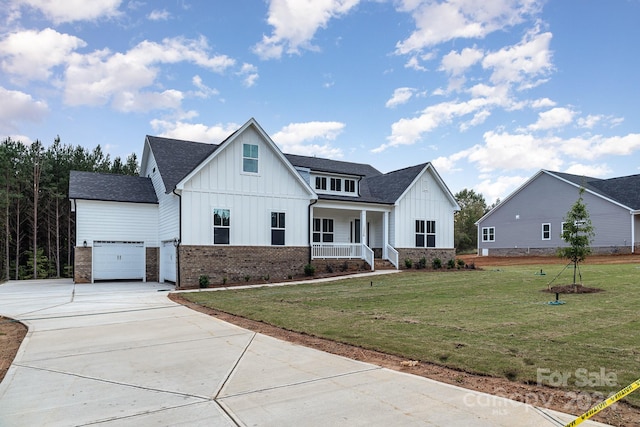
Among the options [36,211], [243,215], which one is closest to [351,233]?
[243,215]

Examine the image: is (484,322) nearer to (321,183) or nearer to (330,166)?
(321,183)

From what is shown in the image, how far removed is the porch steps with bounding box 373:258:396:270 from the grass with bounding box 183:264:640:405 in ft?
27.8

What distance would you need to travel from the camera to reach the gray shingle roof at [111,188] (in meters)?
21.9

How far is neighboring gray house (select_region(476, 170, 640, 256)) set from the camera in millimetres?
31453

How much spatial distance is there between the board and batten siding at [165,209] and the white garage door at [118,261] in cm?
153

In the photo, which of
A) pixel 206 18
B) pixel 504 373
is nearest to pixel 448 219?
pixel 206 18

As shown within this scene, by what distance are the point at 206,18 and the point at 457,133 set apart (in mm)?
15894

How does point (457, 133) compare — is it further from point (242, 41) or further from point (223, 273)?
point (223, 273)

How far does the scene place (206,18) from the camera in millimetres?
17938

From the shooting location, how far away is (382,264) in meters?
24.5

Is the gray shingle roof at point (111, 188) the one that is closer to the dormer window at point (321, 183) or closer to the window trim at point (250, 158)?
the window trim at point (250, 158)

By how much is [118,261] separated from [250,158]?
30.0 ft

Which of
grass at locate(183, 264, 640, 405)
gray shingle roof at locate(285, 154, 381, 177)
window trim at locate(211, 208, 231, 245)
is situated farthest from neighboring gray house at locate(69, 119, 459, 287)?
grass at locate(183, 264, 640, 405)

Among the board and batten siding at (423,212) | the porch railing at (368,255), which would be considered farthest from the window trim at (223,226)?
the board and batten siding at (423,212)
